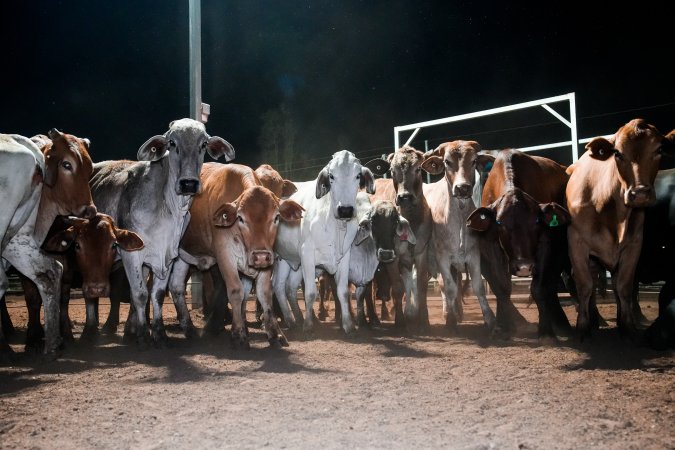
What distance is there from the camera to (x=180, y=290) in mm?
8375

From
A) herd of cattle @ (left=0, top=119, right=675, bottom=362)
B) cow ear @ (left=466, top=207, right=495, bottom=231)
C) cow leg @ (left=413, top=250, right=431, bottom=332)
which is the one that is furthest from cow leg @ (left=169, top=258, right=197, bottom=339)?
cow ear @ (left=466, top=207, right=495, bottom=231)

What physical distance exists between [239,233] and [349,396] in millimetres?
2829

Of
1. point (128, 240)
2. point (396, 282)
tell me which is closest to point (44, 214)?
point (128, 240)

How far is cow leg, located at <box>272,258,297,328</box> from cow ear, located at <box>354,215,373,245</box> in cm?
112

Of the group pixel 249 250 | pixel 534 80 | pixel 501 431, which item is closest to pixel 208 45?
pixel 534 80

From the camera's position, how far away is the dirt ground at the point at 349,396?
3709 mm

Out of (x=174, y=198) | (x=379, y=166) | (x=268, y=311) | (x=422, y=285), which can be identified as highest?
(x=379, y=166)

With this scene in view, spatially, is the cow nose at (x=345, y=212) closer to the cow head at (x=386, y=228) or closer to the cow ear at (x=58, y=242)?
the cow head at (x=386, y=228)

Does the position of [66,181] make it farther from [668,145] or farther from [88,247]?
[668,145]

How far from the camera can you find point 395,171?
28.8ft

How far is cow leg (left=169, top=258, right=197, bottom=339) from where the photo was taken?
815 cm

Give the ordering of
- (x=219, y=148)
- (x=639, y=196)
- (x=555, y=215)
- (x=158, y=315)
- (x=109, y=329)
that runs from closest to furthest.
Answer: (x=639, y=196) < (x=555, y=215) < (x=158, y=315) < (x=219, y=148) < (x=109, y=329)

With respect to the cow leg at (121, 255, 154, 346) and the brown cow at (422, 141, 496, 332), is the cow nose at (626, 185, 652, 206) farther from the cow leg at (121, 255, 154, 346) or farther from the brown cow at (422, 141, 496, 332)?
the cow leg at (121, 255, 154, 346)

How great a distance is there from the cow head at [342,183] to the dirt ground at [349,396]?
1.62 m
